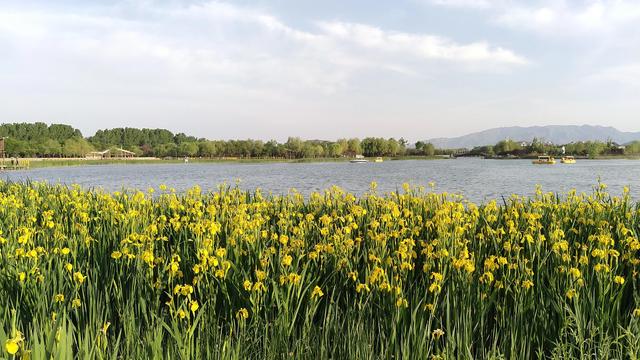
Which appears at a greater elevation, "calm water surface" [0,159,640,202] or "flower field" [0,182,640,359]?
"flower field" [0,182,640,359]

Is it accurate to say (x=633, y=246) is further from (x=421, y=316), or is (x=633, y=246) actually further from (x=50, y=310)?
(x=50, y=310)

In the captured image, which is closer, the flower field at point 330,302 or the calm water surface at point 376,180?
the flower field at point 330,302

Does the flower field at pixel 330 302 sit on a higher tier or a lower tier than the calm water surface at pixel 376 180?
higher

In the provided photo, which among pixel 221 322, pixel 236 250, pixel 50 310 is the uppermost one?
pixel 236 250

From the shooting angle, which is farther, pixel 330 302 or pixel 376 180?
pixel 376 180

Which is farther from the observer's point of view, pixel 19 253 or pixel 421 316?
pixel 19 253

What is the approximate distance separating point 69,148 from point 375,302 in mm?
183295

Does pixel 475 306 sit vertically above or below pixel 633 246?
below

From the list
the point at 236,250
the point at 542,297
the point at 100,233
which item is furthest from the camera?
the point at 100,233

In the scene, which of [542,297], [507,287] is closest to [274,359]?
[507,287]

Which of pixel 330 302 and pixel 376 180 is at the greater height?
pixel 330 302

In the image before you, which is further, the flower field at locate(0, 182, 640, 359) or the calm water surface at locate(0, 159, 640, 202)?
the calm water surface at locate(0, 159, 640, 202)

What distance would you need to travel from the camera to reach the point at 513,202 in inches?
336

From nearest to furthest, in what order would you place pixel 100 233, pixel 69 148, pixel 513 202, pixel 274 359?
pixel 274 359 < pixel 100 233 < pixel 513 202 < pixel 69 148
